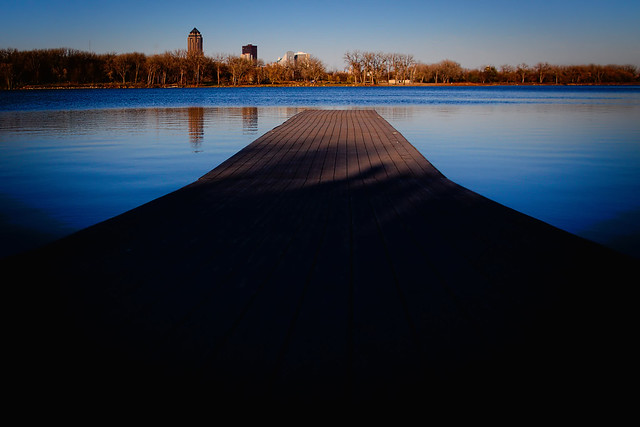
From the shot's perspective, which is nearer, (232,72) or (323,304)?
(323,304)

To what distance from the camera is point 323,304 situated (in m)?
1.74

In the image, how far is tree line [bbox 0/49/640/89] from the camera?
57.6 m

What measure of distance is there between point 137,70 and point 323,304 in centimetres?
6769

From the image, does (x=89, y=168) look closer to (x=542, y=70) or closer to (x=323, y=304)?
(x=323, y=304)

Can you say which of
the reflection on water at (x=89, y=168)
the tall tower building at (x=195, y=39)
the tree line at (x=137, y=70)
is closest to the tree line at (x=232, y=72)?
the tree line at (x=137, y=70)

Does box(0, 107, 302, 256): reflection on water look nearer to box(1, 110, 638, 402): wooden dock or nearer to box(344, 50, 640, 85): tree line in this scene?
box(1, 110, 638, 402): wooden dock

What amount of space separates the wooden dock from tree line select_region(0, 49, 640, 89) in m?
59.7

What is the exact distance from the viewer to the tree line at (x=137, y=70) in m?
55.9

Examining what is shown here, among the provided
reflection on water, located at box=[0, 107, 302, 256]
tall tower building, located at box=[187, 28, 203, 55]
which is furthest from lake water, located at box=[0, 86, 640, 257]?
tall tower building, located at box=[187, 28, 203, 55]

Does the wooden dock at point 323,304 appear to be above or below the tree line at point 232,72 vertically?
below

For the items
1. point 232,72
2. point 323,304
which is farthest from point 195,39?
point 323,304

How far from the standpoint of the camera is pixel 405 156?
5.80 m

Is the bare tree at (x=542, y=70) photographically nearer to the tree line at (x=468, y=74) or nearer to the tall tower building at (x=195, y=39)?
the tree line at (x=468, y=74)

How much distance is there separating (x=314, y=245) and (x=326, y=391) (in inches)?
49.3
